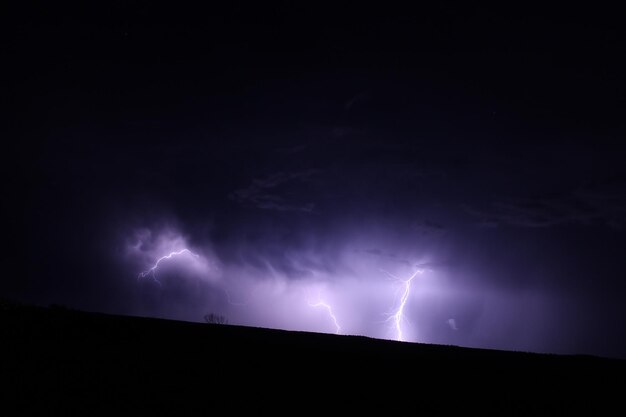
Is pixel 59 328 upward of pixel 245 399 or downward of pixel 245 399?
upward

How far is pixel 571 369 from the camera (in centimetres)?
385

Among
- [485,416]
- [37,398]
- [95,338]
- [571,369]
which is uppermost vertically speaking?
[571,369]

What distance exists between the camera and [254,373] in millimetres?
3039

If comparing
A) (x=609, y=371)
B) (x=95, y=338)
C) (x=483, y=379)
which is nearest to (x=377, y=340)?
(x=483, y=379)

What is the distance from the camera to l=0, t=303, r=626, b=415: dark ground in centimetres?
254

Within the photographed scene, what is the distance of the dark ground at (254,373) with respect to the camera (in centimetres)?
254

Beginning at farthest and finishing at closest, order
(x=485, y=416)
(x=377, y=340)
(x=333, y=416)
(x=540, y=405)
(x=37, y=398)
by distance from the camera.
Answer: (x=377, y=340)
(x=540, y=405)
(x=485, y=416)
(x=333, y=416)
(x=37, y=398)

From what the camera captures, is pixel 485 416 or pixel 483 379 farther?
pixel 483 379

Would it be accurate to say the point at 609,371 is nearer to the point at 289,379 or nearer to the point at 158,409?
the point at 289,379

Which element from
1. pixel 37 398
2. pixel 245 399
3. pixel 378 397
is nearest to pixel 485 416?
pixel 378 397

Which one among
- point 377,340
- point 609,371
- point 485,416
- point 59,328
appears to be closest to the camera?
point 485,416

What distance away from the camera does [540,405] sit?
3127 millimetres

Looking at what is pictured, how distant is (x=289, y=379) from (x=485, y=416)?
1479mm

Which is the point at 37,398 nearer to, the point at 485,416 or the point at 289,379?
the point at 289,379
